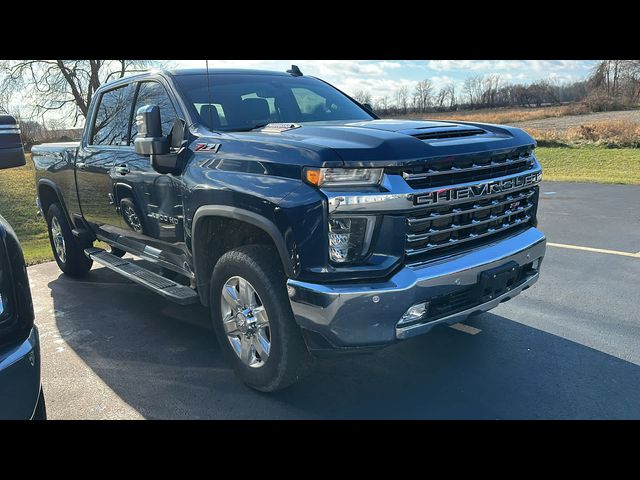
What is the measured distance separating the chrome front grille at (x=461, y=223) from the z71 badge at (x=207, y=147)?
1344 mm

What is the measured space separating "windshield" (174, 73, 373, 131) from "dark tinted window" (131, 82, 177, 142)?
0.57ft

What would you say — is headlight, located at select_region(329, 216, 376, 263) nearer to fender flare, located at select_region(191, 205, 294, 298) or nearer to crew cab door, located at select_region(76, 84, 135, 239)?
fender flare, located at select_region(191, 205, 294, 298)

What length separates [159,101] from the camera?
417 centimetres

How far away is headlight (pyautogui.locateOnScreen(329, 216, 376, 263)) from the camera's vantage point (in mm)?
2705

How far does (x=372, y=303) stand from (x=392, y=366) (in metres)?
1.13

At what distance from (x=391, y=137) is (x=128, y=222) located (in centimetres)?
266

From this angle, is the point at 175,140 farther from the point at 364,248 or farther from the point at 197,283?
the point at 364,248

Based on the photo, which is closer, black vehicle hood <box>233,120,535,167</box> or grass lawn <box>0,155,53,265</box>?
black vehicle hood <box>233,120,535,167</box>

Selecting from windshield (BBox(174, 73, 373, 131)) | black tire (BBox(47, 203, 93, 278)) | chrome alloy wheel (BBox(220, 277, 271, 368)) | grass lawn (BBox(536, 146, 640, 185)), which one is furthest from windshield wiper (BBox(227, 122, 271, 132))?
grass lawn (BBox(536, 146, 640, 185))

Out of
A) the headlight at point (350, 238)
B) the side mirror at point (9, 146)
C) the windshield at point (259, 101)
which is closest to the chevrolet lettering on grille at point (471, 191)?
the headlight at point (350, 238)

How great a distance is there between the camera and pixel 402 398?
3.22 m

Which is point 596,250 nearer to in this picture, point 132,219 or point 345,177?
point 345,177

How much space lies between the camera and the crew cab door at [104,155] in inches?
184
